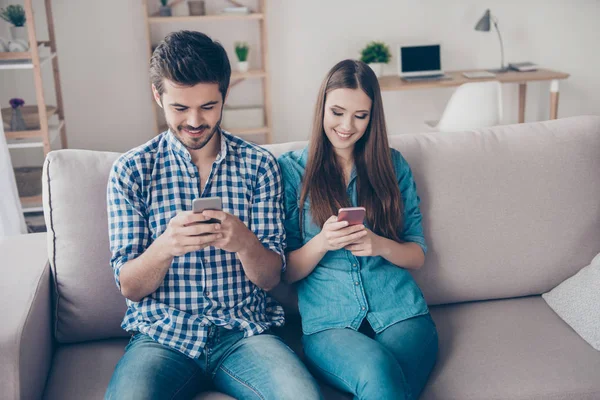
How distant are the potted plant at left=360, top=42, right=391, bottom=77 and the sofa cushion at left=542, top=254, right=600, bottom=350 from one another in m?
2.63

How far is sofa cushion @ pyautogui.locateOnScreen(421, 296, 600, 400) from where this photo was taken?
1.43 meters

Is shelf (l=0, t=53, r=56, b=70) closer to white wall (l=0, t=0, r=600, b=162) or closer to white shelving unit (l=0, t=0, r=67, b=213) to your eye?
white shelving unit (l=0, t=0, r=67, b=213)

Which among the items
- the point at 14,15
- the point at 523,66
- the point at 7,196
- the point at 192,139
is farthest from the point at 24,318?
the point at 523,66

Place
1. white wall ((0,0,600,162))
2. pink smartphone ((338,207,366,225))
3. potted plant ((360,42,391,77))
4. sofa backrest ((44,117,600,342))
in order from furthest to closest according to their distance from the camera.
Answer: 1. potted plant ((360,42,391,77))
2. white wall ((0,0,600,162))
3. sofa backrest ((44,117,600,342))
4. pink smartphone ((338,207,366,225))

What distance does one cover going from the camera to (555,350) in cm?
156

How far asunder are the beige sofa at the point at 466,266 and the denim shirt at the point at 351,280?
0.10 m

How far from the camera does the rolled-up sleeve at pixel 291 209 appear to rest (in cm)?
162

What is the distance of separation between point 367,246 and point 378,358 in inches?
10.5

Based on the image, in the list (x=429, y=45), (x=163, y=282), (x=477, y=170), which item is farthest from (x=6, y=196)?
(x=429, y=45)

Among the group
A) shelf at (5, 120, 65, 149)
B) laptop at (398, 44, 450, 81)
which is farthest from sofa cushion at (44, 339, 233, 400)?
laptop at (398, 44, 450, 81)

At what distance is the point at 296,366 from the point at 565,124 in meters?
1.06

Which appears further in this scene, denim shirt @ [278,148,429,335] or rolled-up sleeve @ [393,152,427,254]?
rolled-up sleeve @ [393,152,427,254]

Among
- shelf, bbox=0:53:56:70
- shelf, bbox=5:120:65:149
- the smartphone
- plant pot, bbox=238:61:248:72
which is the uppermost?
shelf, bbox=0:53:56:70

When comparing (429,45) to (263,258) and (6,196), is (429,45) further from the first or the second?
(263,258)
